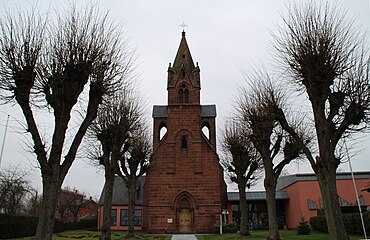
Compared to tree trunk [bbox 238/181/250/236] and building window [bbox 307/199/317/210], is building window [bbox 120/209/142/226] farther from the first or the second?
tree trunk [bbox 238/181/250/236]

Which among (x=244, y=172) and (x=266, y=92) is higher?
(x=266, y=92)

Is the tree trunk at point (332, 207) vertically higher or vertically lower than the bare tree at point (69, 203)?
lower

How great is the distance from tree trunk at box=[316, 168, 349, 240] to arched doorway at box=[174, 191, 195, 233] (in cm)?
2304

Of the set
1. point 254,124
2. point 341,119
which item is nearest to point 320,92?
point 341,119

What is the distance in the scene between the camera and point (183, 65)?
39312 mm

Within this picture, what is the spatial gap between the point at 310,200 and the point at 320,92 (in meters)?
24.7

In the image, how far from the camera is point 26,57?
37.0 feet

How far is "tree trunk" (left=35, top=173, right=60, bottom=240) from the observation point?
32.6ft

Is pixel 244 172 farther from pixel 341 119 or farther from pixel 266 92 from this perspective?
pixel 341 119

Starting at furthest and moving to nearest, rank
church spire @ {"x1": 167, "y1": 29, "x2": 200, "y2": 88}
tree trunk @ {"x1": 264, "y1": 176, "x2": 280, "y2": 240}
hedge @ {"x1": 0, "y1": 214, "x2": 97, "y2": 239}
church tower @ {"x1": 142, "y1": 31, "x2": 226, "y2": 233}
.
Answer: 1. church spire @ {"x1": 167, "y1": 29, "x2": 200, "y2": 88}
2. church tower @ {"x1": 142, "y1": 31, "x2": 226, "y2": 233}
3. hedge @ {"x1": 0, "y1": 214, "x2": 97, "y2": 239}
4. tree trunk @ {"x1": 264, "y1": 176, "x2": 280, "y2": 240}

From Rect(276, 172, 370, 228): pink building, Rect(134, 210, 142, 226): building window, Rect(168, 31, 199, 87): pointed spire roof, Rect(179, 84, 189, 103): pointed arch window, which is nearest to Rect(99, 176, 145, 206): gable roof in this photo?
Rect(134, 210, 142, 226): building window

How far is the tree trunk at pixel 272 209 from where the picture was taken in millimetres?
18328

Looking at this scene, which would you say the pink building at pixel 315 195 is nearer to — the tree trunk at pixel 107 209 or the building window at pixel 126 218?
the building window at pixel 126 218

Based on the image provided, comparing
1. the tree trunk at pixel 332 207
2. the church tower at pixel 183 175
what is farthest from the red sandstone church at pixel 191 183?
the tree trunk at pixel 332 207
